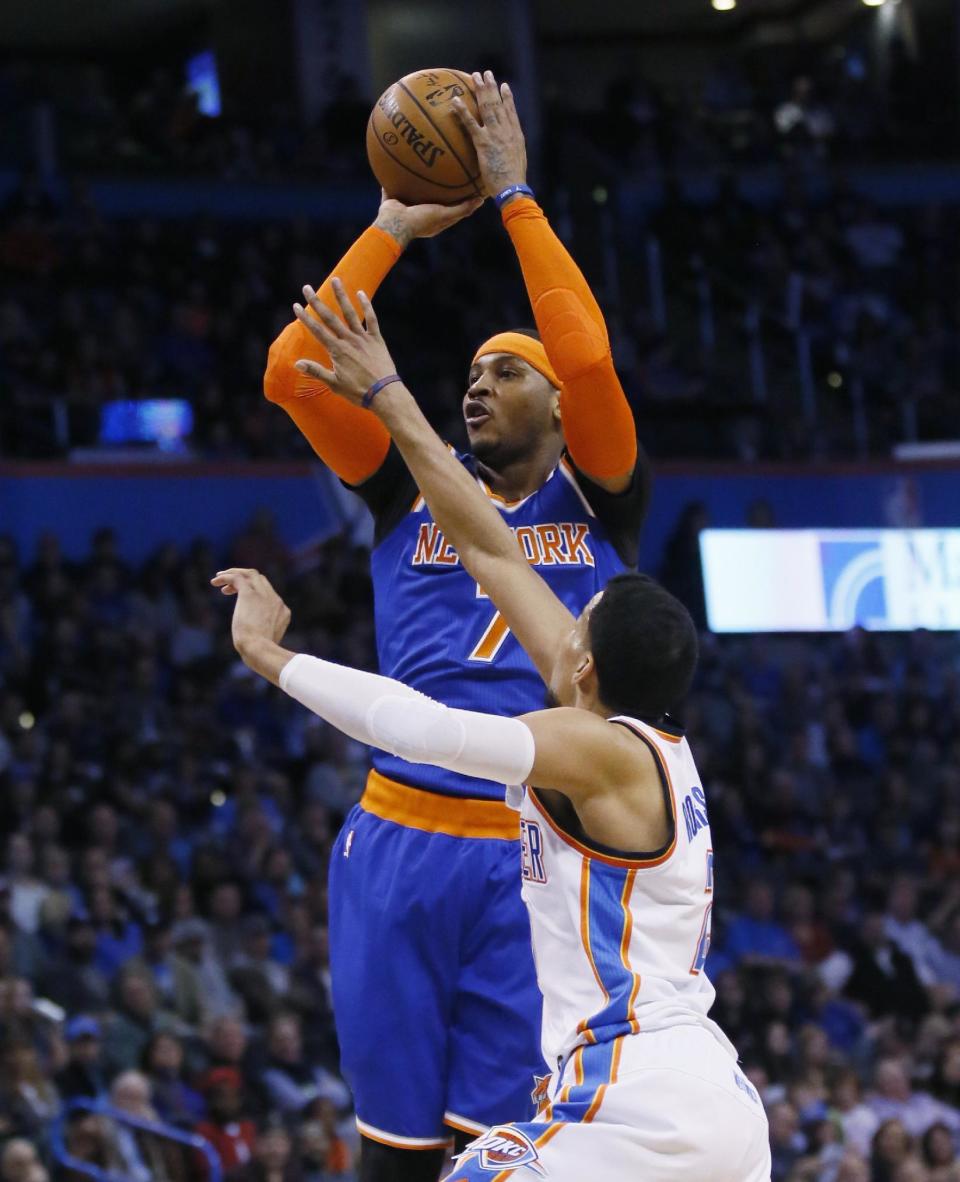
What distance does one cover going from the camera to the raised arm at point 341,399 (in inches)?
182

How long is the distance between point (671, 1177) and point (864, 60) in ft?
78.9

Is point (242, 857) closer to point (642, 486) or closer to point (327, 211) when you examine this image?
point (642, 486)

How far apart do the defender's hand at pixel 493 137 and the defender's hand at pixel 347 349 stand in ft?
1.68

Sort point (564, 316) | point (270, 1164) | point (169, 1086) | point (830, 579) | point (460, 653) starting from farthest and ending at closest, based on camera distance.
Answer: point (830, 579) → point (169, 1086) → point (270, 1164) → point (460, 653) → point (564, 316)

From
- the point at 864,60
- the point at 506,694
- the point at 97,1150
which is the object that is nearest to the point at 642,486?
the point at 506,694

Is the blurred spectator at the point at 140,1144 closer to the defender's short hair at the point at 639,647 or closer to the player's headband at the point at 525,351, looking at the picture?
the player's headband at the point at 525,351

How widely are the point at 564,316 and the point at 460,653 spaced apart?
0.80 m

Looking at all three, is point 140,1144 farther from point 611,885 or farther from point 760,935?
point 611,885

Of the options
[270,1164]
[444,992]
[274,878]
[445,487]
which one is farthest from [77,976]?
[445,487]

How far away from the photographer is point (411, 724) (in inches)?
145

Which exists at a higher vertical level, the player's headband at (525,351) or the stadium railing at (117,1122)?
the player's headband at (525,351)

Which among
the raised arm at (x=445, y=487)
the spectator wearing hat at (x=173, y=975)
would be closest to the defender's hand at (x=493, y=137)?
the raised arm at (x=445, y=487)

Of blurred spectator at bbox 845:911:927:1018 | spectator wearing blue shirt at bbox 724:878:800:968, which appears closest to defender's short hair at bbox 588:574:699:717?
spectator wearing blue shirt at bbox 724:878:800:968

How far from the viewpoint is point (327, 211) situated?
19.2m
